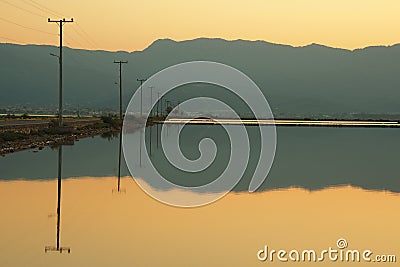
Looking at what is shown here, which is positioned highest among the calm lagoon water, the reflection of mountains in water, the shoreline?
the shoreline

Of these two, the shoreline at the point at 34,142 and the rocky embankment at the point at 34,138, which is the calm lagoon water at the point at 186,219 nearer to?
the shoreline at the point at 34,142

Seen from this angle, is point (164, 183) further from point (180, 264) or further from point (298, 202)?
point (180, 264)

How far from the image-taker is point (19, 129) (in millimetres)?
47312

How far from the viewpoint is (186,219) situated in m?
14.9

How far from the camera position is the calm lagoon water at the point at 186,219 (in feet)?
36.6

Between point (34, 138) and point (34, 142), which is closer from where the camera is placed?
point (34, 142)

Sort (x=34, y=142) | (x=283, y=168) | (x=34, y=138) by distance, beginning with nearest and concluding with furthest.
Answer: (x=283, y=168) → (x=34, y=142) → (x=34, y=138)

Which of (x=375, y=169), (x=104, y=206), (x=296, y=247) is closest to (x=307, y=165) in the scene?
(x=375, y=169)

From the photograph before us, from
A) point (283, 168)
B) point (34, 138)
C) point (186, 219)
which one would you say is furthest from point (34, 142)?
point (186, 219)

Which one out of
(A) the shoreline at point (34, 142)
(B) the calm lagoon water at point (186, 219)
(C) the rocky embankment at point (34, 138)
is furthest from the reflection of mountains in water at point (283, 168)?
(C) the rocky embankment at point (34, 138)

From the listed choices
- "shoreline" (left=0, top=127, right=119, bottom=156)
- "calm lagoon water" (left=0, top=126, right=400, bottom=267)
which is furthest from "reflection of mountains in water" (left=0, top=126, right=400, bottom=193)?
"shoreline" (left=0, top=127, right=119, bottom=156)

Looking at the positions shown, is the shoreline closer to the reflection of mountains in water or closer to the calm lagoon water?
the reflection of mountains in water

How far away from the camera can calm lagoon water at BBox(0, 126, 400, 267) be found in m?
11.2

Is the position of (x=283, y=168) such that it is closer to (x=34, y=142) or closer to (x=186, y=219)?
(x=186, y=219)
